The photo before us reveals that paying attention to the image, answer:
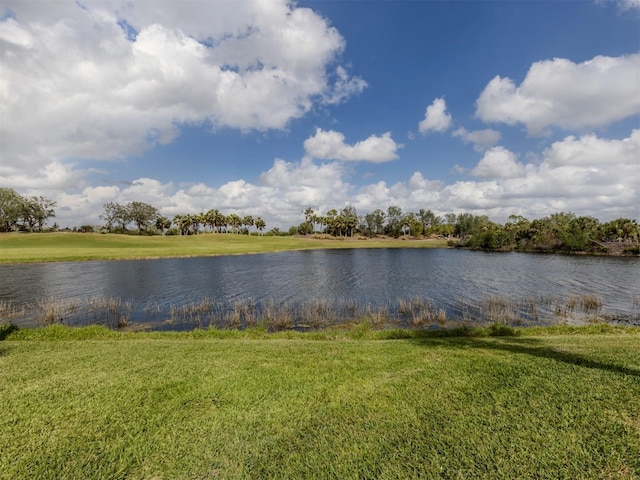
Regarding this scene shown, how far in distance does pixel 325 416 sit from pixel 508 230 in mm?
121110

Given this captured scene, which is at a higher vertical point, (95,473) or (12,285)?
(95,473)

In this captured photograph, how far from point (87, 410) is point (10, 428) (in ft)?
→ 3.38

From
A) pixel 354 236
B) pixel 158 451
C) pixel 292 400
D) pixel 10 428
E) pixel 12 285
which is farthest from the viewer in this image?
pixel 354 236

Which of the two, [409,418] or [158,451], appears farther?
[409,418]

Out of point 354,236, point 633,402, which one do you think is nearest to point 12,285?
point 633,402

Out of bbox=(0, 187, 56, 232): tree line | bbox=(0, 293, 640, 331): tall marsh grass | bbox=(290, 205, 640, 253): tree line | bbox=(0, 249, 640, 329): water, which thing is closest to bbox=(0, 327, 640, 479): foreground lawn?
bbox=(0, 293, 640, 331): tall marsh grass

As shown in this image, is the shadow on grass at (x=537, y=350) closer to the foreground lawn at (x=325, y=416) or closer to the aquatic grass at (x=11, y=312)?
the foreground lawn at (x=325, y=416)

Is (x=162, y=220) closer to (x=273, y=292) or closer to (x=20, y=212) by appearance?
(x=20, y=212)

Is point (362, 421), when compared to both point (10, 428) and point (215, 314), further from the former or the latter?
point (215, 314)

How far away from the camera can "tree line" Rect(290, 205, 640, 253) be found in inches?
3238

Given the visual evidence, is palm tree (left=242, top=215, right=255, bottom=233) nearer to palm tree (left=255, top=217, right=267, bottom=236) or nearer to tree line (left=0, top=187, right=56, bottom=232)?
palm tree (left=255, top=217, right=267, bottom=236)

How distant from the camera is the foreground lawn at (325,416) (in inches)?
177

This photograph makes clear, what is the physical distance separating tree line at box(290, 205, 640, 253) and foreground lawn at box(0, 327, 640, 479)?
90.7 metres

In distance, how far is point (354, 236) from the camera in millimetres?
161625
